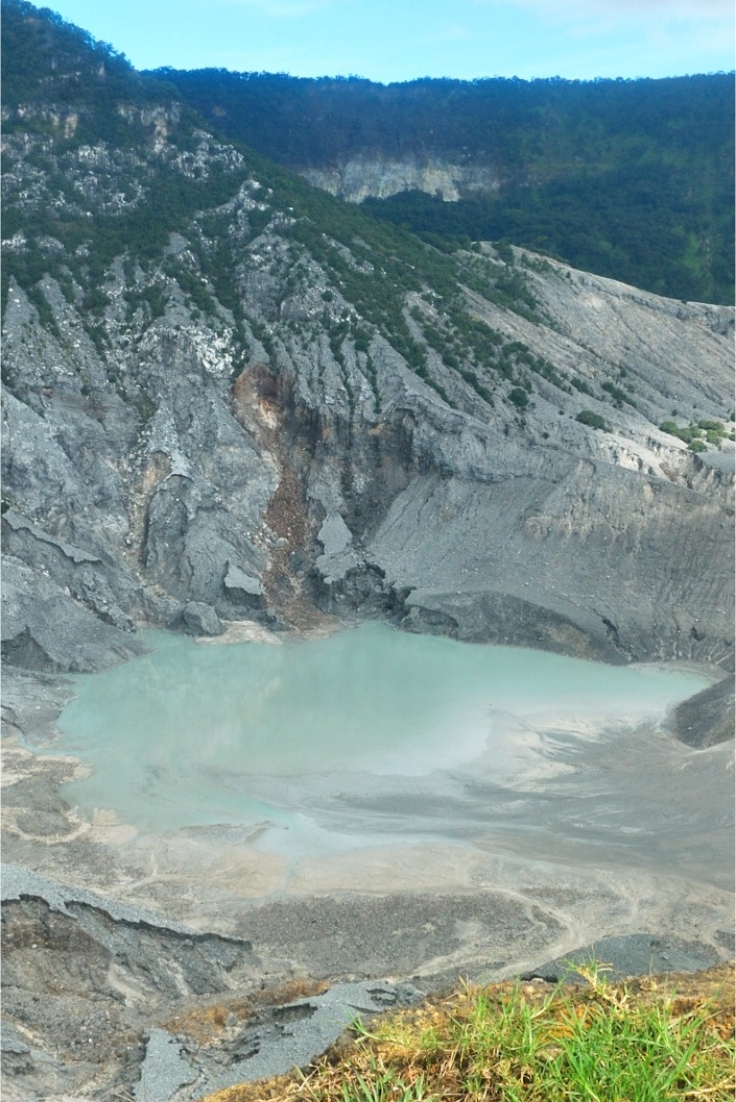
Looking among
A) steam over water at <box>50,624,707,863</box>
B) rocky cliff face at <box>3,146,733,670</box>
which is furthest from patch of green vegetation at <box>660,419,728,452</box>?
steam over water at <box>50,624,707,863</box>

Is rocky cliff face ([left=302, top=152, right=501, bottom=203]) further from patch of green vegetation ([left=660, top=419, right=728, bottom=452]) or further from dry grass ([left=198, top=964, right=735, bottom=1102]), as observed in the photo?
dry grass ([left=198, top=964, right=735, bottom=1102])

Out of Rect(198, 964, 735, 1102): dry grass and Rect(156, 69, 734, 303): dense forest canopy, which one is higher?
Rect(156, 69, 734, 303): dense forest canopy

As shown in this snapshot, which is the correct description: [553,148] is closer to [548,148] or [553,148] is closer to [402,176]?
[548,148]

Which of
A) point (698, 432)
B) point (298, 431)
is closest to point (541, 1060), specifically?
point (298, 431)

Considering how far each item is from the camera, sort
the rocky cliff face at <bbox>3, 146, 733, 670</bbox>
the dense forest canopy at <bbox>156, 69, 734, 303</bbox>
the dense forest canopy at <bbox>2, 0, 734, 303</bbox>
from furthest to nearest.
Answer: the dense forest canopy at <bbox>156, 69, 734, 303</bbox> < the dense forest canopy at <bbox>2, 0, 734, 303</bbox> < the rocky cliff face at <bbox>3, 146, 733, 670</bbox>

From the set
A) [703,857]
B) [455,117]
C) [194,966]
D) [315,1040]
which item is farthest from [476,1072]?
[455,117]

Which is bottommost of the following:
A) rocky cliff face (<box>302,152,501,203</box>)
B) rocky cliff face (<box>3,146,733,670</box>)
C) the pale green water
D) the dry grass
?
the pale green water

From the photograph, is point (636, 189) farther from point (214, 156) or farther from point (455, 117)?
point (214, 156)
